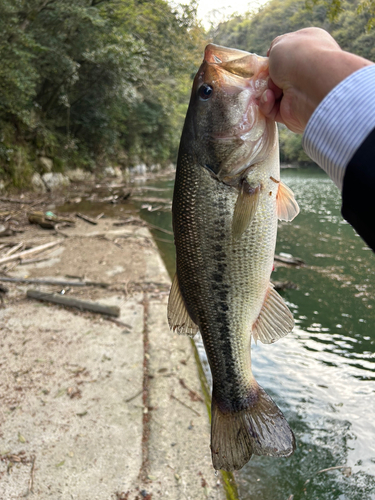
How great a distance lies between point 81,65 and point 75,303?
19.7 metres

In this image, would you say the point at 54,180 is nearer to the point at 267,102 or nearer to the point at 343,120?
the point at 267,102

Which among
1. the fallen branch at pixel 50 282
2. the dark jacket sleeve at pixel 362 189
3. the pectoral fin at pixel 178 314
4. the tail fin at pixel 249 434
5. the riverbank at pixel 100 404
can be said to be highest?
the dark jacket sleeve at pixel 362 189

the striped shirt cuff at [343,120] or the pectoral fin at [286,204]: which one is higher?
the striped shirt cuff at [343,120]

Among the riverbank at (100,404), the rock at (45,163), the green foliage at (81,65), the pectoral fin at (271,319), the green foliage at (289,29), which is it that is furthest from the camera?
the green foliage at (289,29)

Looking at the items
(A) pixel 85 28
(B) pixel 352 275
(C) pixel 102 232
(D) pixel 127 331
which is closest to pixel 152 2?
(A) pixel 85 28

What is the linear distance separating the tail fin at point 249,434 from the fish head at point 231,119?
3.74 ft

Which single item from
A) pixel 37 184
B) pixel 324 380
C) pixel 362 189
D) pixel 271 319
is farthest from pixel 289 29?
pixel 362 189

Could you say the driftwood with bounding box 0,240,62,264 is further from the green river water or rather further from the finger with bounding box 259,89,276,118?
the finger with bounding box 259,89,276,118

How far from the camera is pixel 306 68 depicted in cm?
123

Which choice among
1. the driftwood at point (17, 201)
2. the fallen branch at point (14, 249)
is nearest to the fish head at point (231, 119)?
the fallen branch at point (14, 249)

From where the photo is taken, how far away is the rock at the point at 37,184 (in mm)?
19750

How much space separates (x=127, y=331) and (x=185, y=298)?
3.47m

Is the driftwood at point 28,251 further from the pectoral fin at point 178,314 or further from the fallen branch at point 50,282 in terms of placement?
the pectoral fin at point 178,314

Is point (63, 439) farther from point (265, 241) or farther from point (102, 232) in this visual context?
point (102, 232)
